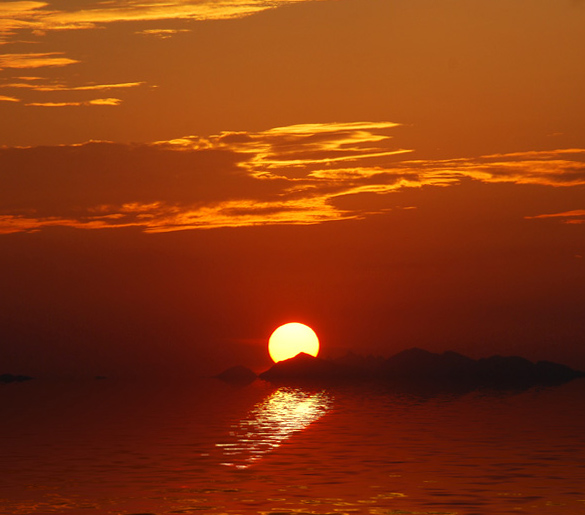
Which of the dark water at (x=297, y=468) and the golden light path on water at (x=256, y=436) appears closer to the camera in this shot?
the dark water at (x=297, y=468)

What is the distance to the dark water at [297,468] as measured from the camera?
46.8 meters

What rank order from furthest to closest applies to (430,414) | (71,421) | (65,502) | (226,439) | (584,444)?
1. (430,414)
2. (71,421)
3. (226,439)
4. (584,444)
5. (65,502)

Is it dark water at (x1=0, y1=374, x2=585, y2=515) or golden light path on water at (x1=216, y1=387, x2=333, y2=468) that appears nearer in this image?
dark water at (x1=0, y1=374, x2=585, y2=515)

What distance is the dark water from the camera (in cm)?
4681

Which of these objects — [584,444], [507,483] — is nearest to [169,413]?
[584,444]

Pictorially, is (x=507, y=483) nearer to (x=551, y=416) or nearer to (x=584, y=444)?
(x=584, y=444)

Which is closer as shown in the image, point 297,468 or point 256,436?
point 297,468

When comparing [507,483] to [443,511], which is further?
[507,483]

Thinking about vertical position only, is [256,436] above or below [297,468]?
above

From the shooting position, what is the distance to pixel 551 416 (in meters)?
125

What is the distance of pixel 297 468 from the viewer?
62156mm

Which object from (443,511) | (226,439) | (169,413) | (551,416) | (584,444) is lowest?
(443,511)

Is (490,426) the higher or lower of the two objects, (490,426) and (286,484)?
the higher

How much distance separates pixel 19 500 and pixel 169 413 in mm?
90832
